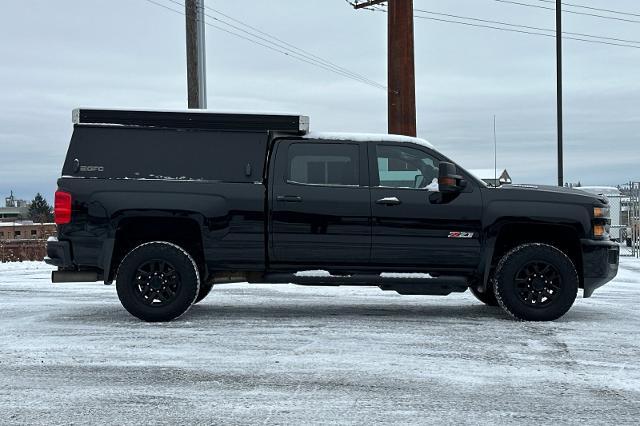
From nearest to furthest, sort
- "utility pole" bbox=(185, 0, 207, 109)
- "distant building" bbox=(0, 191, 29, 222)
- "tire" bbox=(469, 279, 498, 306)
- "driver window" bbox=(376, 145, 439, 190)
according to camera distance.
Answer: "driver window" bbox=(376, 145, 439, 190), "tire" bbox=(469, 279, 498, 306), "utility pole" bbox=(185, 0, 207, 109), "distant building" bbox=(0, 191, 29, 222)

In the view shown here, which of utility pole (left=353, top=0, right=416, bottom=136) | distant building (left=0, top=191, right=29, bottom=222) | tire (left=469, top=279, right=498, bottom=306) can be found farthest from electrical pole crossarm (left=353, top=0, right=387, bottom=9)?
distant building (left=0, top=191, right=29, bottom=222)

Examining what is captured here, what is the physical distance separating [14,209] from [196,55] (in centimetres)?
16109

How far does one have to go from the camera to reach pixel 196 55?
15.6m

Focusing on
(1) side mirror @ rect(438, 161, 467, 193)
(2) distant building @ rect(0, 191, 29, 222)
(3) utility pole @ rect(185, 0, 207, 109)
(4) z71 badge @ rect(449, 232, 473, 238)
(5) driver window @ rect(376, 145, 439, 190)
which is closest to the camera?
(1) side mirror @ rect(438, 161, 467, 193)

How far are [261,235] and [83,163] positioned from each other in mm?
2017

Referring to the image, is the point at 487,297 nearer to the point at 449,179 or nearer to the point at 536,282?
the point at 536,282

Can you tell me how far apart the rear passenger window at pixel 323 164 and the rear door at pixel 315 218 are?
14mm

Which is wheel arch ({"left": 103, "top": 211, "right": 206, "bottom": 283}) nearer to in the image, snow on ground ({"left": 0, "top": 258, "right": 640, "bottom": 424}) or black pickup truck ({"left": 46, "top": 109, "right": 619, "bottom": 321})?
black pickup truck ({"left": 46, "top": 109, "right": 619, "bottom": 321})

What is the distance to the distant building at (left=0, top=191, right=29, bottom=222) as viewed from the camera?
516 feet

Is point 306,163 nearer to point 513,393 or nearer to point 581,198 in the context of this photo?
point 581,198

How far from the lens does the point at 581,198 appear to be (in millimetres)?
7676

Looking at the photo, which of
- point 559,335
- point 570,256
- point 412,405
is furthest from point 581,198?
point 412,405

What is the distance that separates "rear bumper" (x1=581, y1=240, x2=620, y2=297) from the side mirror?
151cm

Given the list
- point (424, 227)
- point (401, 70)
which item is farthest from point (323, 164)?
point (401, 70)
